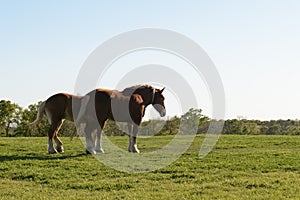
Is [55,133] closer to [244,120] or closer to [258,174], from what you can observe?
[258,174]

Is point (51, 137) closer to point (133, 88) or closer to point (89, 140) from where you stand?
point (89, 140)

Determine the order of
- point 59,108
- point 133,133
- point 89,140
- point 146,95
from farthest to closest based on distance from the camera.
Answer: point 146,95
point 133,133
point 59,108
point 89,140

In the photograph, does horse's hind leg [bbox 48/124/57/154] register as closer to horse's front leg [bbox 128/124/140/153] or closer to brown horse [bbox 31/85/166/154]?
brown horse [bbox 31/85/166/154]

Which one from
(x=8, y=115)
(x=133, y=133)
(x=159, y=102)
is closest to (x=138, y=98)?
(x=159, y=102)

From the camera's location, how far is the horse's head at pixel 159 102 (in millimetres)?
15219

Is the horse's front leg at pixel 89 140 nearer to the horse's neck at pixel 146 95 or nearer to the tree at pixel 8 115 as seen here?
the horse's neck at pixel 146 95

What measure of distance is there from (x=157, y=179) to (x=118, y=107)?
4982mm

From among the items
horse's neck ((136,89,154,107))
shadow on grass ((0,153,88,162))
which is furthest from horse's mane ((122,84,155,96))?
shadow on grass ((0,153,88,162))

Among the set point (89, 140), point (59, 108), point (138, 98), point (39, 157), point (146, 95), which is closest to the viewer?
point (39, 157)

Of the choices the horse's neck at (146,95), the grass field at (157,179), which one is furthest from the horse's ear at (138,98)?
the grass field at (157,179)

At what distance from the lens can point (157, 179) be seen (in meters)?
9.55

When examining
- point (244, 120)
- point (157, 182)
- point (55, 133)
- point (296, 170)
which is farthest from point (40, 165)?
point (244, 120)

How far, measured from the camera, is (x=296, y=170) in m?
10.9

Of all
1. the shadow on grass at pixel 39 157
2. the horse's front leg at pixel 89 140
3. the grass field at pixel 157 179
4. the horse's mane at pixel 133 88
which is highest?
the horse's mane at pixel 133 88
